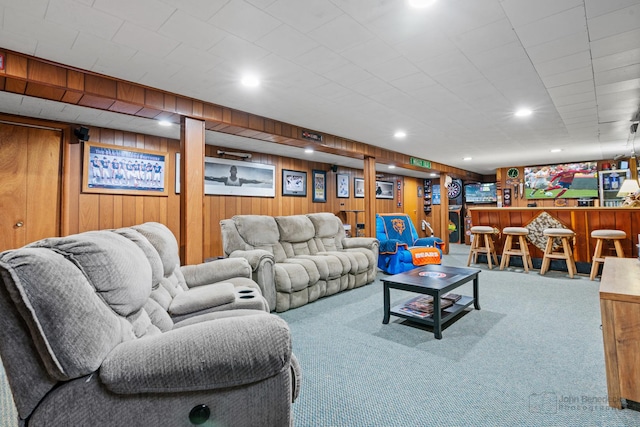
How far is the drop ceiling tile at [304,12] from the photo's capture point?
5.89ft

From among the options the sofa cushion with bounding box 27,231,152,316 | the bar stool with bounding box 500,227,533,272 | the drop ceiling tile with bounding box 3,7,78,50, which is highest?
the drop ceiling tile with bounding box 3,7,78,50

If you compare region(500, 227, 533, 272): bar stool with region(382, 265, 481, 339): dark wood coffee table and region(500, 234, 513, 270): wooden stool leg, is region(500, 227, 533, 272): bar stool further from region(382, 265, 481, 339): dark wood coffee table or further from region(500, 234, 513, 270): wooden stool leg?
region(382, 265, 481, 339): dark wood coffee table

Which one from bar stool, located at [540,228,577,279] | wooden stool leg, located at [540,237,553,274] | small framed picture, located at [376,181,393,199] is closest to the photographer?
bar stool, located at [540,228,577,279]

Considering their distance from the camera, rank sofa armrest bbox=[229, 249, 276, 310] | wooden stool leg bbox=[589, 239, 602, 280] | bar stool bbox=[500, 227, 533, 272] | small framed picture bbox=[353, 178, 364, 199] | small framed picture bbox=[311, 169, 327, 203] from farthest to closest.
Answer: small framed picture bbox=[353, 178, 364, 199], small framed picture bbox=[311, 169, 327, 203], bar stool bbox=[500, 227, 533, 272], wooden stool leg bbox=[589, 239, 602, 280], sofa armrest bbox=[229, 249, 276, 310]

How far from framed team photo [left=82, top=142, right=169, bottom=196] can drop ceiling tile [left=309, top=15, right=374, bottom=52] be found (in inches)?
137

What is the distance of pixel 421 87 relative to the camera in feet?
10.1

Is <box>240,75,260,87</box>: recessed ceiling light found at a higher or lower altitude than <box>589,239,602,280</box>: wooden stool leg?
higher

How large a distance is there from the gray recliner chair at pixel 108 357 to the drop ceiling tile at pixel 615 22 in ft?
8.83

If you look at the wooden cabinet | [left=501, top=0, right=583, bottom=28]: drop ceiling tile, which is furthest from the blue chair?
[left=501, top=0, right=583, bottom=28]: drop ceiling tile

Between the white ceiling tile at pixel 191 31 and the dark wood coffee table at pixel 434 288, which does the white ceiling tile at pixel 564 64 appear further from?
the white ceiling tile at pixel 191 31

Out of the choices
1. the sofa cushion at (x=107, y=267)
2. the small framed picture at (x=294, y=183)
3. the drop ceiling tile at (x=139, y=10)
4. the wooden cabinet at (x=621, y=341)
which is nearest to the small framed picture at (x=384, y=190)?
the small framed picture at (x=294, y=183)

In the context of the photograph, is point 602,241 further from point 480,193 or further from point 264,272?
point 480,193

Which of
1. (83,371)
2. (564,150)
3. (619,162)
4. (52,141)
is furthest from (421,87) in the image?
(619,162)

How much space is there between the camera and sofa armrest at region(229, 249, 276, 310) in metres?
3.07
